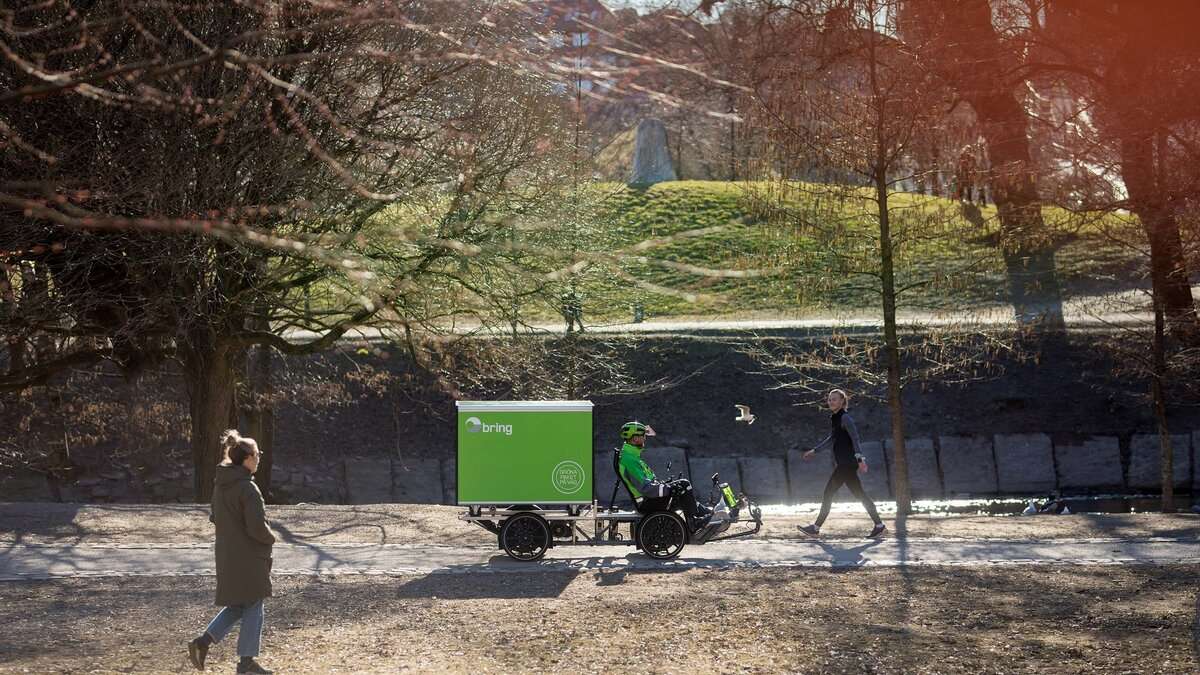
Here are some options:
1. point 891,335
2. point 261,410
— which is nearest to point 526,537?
point 891,335

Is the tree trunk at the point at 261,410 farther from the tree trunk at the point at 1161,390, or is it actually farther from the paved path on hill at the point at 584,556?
the tree trunk at the point at 1161,390

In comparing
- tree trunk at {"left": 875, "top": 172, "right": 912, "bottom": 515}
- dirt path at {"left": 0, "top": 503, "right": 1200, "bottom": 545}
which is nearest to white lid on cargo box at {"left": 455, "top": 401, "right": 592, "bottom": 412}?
dirt path at {"left": 0, "top": 503, "right": 1200, "bottom": 545}

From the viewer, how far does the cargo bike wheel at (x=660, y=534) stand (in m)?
13.7

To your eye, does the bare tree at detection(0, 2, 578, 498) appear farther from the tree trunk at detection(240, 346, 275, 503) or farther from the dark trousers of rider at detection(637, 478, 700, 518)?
the tree trunk at detection(240, 346, 275, 503)

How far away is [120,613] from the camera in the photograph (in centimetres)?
1120

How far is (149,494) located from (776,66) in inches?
602

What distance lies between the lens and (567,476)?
45.4 feet

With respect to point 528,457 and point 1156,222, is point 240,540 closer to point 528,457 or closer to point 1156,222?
point 528,457

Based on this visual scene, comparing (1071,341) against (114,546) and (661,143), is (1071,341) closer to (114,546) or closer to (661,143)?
(661,143)

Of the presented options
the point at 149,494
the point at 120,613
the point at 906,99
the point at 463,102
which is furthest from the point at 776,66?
the point at 149,494

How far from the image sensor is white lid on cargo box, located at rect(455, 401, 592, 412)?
1370 centimetres

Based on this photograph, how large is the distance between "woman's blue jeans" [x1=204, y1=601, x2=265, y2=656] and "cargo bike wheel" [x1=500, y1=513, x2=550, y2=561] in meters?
4.85

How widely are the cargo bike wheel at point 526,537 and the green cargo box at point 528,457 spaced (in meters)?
0.22

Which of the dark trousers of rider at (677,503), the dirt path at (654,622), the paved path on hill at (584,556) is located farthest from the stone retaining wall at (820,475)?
the dirt path at (654,622)
